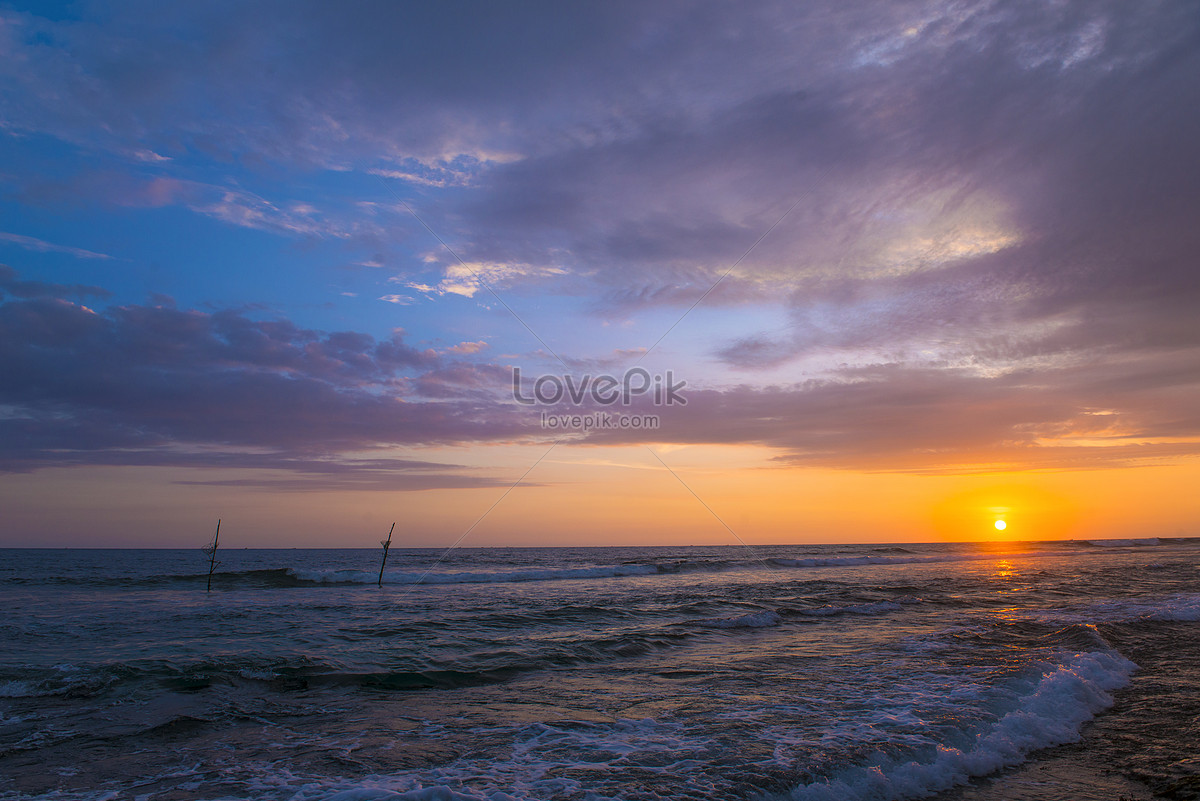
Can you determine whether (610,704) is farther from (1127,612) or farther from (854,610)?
(1127,612)

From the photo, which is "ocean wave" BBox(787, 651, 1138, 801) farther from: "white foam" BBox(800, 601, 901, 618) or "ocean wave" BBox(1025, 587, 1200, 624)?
"white foam" BBox(800, 601, 901, 618)

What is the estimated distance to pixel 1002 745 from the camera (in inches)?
305

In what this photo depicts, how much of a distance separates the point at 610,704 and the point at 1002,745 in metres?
5.65

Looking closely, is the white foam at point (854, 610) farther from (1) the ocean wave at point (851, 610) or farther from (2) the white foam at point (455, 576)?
(2) the white foam at point (455, 576)

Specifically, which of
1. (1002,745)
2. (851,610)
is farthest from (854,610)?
(1002,745)

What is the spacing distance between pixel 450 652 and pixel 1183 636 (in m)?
18.9

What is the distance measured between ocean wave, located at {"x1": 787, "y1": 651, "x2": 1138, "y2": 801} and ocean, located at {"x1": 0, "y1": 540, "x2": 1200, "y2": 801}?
4 centimetres

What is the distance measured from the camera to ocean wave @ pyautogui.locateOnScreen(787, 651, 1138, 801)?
6.50 metres

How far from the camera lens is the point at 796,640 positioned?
52.7ft

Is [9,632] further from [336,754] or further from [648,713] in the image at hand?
[648,713]

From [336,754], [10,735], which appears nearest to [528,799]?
[336,754]

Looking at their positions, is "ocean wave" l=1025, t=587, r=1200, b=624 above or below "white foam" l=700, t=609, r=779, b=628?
above

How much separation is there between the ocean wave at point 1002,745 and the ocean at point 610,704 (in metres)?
0.04

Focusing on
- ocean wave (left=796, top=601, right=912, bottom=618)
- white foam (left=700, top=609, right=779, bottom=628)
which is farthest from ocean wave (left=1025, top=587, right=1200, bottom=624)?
white foam (left=700, top=609, right=779, bottom=628)
